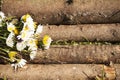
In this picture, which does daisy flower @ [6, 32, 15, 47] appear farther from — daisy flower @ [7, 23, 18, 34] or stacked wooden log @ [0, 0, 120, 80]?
stacked wooden log @ [0, 0, 120, 80]

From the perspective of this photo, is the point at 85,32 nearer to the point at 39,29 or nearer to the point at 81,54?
the point at 81,54

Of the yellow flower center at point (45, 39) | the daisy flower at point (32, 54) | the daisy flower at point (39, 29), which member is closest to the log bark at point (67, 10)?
the daisy flower at point (39, 29)

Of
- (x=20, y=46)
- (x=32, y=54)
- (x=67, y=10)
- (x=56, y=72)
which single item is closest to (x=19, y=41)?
(x=20, y=46)

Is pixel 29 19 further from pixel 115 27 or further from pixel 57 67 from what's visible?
pixel 115 27

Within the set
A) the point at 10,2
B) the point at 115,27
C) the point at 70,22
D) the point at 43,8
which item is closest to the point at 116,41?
the point at 115,27

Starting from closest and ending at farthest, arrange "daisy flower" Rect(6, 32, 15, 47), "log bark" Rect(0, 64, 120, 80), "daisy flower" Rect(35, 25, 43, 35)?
"log bark" Rect(0, 64, 120, 80) → "daisy flower" Rect(6, 32, 15, 47) → "daisy flower" Rect(35, 25, 43, 35)

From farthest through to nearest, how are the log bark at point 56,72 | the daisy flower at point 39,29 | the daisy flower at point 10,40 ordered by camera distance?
the daisy flower at point 39,29 < the daisy flower at point 10,40 < the log bark at point 56,72

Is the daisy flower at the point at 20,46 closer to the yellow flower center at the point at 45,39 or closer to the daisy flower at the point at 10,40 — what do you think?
the daisy flower at the point at 10,40

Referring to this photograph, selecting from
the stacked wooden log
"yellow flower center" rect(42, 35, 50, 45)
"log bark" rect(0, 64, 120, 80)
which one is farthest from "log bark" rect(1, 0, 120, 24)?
"log bark" rect(0, 64, 120, 80)
